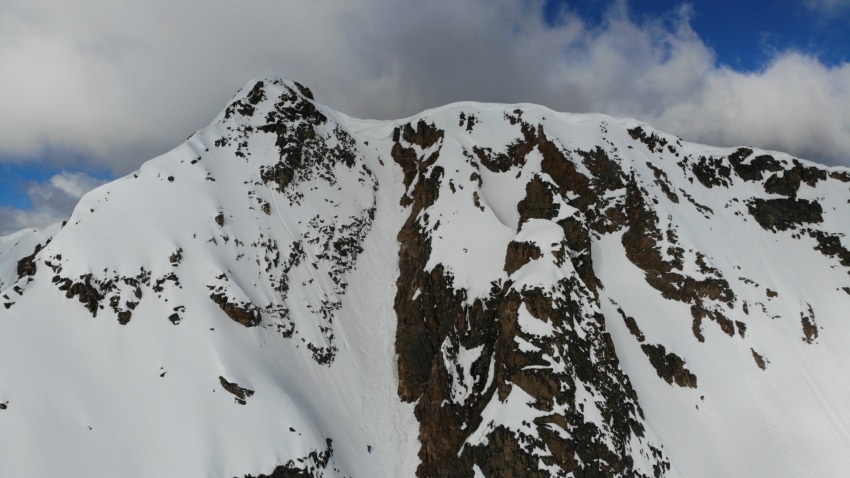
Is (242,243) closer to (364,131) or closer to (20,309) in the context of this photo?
(20,309)

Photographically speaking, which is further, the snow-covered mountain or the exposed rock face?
the snow-covered mountain

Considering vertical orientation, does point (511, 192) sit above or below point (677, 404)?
above

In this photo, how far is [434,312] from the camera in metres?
38.6

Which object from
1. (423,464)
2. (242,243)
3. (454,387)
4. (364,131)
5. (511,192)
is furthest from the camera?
(364,131)

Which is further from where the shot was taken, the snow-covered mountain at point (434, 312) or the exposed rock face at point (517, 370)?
the snow-covered mountain at point (434, 312)

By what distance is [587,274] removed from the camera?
130ft

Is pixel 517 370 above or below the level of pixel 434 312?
below

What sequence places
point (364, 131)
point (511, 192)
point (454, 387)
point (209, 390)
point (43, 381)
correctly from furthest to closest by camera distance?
point (364, 131), point (511, 192), point (454, 387), point (209, 390), point (43, 381)

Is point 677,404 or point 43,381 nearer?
point 43,381

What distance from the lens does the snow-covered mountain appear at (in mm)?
26562

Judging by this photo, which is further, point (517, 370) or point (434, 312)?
point (434, 312)

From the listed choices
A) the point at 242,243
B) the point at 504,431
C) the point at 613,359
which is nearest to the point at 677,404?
the point at 613,359

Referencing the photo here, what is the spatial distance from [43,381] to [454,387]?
27616 millimetres

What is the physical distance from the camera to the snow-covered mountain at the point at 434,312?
87.1 feet
